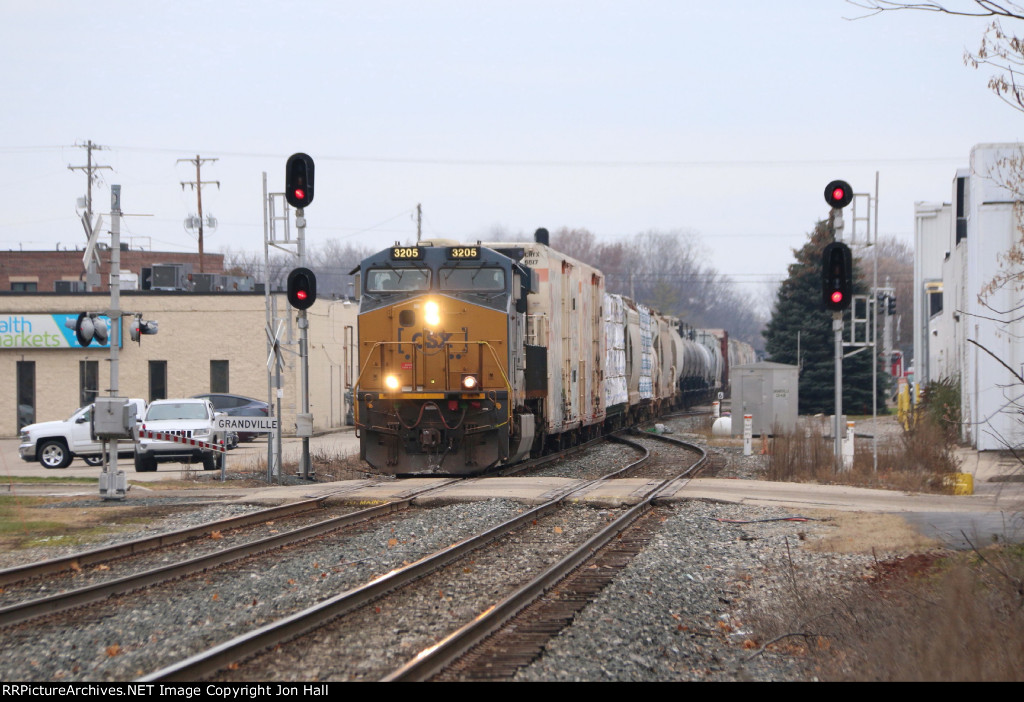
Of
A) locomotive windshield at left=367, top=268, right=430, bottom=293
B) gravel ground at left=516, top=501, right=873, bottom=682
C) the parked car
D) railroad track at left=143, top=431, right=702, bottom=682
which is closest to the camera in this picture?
railroad track at left=143, top=431, right=702, bottom=682

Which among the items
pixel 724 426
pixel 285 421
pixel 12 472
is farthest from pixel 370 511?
pixel 285 421

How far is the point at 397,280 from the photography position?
17.8 meters

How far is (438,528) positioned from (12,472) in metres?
15.2

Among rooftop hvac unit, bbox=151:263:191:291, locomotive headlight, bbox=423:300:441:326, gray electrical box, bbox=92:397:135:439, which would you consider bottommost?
gray electrical box, bbox=92:397:135:439

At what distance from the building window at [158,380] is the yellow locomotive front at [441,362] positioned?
2314cm

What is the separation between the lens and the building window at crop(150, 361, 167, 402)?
3859 centimetres

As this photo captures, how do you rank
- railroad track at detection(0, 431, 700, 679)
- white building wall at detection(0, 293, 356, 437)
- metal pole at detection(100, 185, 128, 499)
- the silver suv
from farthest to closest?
1. white building wall at detection(0, 293, 356, 437)
2. the silver suv
3. metal pole at detection(100, 185, 128, 499)
4. railroad track at detection(0, 431, 700, 679)

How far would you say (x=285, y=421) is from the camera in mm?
37844

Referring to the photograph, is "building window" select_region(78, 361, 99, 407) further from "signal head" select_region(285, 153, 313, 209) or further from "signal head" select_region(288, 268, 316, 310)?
"signal head" select_region(285, 153, 313, 209)

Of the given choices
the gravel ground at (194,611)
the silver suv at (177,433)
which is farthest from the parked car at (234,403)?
the gravel ground at (194,611)

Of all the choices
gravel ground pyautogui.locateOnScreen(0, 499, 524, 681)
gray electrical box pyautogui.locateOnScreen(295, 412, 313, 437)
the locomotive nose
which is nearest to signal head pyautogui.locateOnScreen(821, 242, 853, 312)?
the locomotive nose

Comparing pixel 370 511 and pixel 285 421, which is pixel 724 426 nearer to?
pixel 285 421

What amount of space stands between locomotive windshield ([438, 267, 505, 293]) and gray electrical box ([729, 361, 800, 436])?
13477mm

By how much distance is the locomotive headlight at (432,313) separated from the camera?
17406 millimetres
